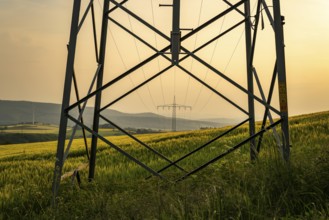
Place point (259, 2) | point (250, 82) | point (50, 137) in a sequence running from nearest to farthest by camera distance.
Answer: point (259, 2)
point (250, 82)
point (50, 137)

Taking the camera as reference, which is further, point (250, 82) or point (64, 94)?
point (250, 82)

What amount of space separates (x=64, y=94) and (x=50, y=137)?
3247 inches

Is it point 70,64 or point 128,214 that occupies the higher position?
point 70,64

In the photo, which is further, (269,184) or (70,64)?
(70,64)

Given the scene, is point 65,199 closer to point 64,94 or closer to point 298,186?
point 64,94

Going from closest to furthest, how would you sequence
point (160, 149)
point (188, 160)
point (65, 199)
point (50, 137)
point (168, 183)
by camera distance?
point (168, 183)
point (65, 199)
point (188, 160)
point (160, 149)
point (50, 137)

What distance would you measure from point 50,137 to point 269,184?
85180mm

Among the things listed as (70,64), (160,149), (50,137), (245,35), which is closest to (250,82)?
(245,35)

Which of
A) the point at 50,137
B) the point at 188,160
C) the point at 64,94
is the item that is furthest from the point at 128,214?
the point at 50,137

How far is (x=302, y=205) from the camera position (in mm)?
5566

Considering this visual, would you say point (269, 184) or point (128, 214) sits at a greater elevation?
point (269, 184)

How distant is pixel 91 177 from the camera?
1003cm

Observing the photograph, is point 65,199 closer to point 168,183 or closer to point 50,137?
point 168,183

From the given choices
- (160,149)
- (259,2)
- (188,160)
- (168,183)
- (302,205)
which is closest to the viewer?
(302,205)
